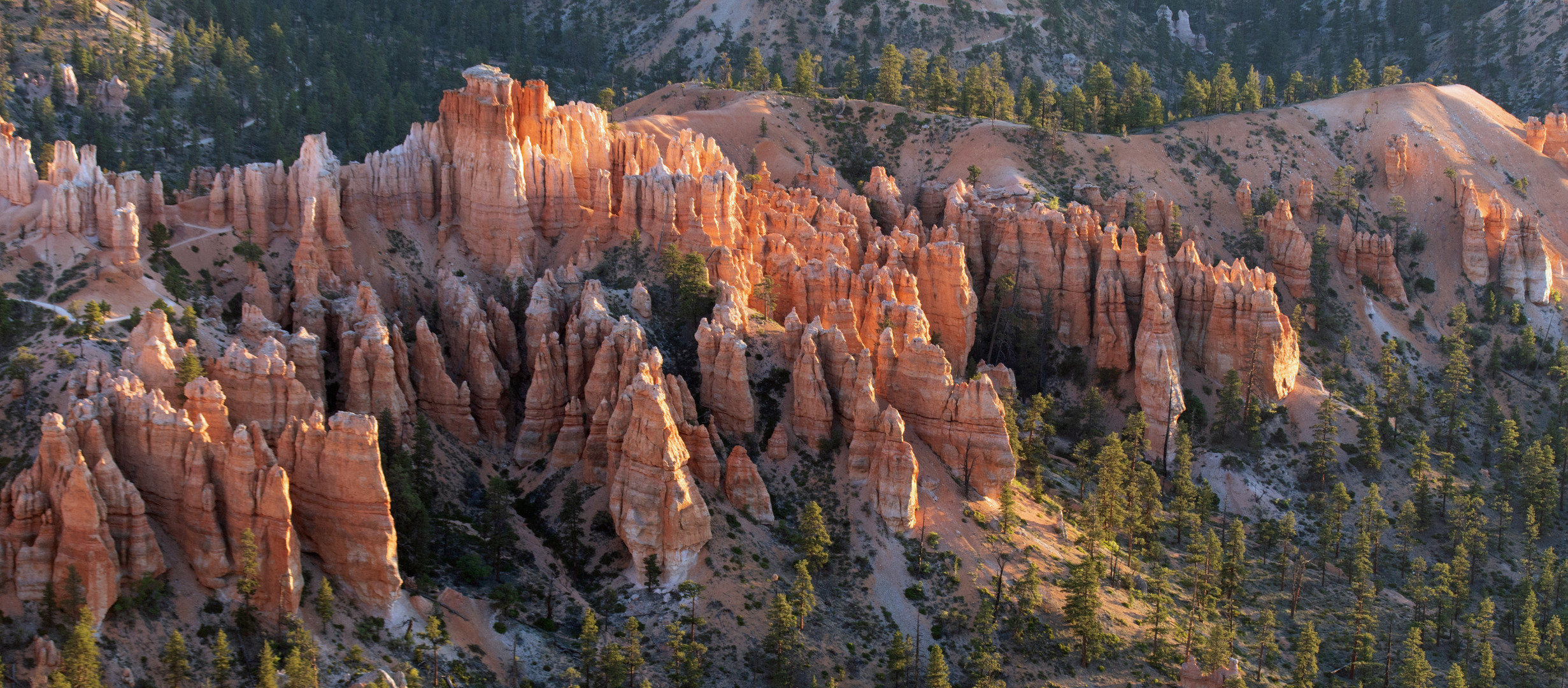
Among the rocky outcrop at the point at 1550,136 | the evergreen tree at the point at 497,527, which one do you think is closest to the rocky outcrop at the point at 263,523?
the evergreen tree at the point at 497,527

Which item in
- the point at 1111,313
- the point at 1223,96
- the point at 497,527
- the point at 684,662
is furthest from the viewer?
the point at 1223,96

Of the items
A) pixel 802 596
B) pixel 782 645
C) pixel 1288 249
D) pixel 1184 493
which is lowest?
pixel 782 645

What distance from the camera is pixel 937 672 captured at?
274 ft

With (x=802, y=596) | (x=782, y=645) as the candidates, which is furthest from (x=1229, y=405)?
(x=782, y=645)

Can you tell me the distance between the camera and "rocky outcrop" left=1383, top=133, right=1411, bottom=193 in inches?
6363

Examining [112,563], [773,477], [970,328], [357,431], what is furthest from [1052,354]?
[112,563]

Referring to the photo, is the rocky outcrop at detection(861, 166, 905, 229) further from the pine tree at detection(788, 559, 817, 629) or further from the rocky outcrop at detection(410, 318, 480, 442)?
the pine tree at detection(788, 559, 817, 629)

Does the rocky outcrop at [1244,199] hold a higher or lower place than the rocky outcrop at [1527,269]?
higher

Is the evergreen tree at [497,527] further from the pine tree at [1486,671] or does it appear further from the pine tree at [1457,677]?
the pine tree at [1486,671]

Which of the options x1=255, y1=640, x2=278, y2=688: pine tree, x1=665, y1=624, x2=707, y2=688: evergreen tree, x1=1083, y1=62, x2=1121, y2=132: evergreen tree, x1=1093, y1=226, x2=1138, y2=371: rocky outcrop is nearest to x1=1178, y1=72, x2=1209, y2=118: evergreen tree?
x1=1083, y1=62, x2=1121, y2=132: evergreen tree

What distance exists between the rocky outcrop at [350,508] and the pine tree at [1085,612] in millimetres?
37538

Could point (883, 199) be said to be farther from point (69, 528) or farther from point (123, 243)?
point (69, 528)

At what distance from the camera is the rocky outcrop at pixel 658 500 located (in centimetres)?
8781

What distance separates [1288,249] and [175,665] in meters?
104
